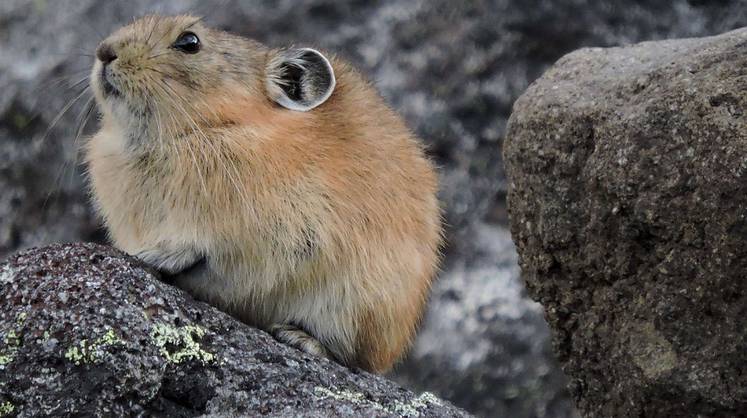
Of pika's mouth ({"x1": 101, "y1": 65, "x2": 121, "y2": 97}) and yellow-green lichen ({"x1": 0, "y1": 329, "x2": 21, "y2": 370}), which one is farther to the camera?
pika's mouth ({"x1": 101, "y1": 65, "x2": 121, "y2": 97})

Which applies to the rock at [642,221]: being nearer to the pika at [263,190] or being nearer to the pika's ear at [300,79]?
the pika at [263,190]

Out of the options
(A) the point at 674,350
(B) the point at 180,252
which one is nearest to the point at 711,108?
(A) the point at 674,350

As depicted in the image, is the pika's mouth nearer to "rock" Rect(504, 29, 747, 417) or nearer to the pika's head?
the pika's head

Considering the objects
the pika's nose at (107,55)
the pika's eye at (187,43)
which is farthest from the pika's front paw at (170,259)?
the pika's eye at (187,43)

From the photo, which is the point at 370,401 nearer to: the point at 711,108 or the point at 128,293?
the point at 128,293

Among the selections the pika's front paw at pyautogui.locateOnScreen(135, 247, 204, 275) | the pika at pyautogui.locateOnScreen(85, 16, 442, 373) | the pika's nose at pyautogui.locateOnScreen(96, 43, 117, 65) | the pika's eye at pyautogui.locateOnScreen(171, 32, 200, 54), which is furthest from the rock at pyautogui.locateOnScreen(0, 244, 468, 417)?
the pika's eye at pyautogui.locateOnScreen(171, 32, 200, 54)
